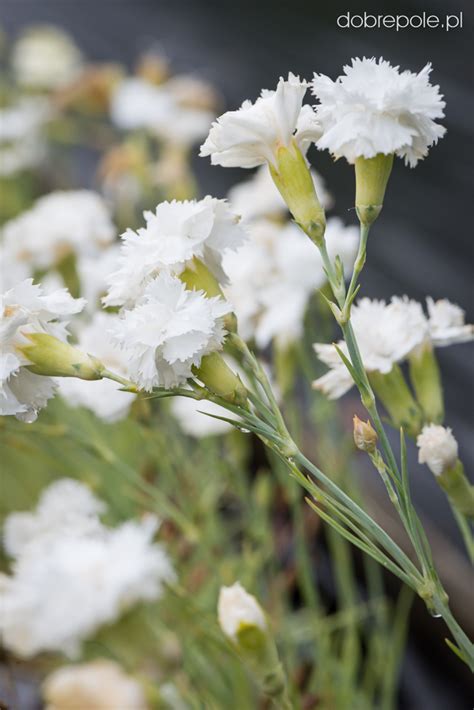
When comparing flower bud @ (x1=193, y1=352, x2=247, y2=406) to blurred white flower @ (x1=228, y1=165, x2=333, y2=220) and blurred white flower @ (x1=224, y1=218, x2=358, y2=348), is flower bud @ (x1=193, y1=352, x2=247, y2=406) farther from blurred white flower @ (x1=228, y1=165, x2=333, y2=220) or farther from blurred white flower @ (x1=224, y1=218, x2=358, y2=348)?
blurred white flower @ (x1=228, y1=165, x2=333, y2=220)

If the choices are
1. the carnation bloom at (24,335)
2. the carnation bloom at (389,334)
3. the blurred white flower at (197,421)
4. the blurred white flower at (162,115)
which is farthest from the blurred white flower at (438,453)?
the blurred white flower at (162,115)

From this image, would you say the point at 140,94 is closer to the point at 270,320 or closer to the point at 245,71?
the point at 270,320

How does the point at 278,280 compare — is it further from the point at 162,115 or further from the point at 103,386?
the point at 162,115

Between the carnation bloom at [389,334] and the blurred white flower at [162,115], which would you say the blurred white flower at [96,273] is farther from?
the blurred white flower at [162,115]

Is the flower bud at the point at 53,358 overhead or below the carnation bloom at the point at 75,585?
overhead

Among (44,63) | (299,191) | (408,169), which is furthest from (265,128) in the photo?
(44,63)

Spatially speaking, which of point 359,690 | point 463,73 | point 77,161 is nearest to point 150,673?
point 359,690

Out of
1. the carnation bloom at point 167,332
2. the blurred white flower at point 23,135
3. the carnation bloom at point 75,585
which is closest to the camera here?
the carnation bloom at point 167,332
